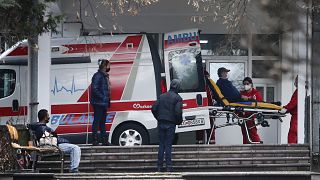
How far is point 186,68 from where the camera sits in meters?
14.8

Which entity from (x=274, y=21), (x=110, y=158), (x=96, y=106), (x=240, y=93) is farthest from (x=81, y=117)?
(x=274, y=21)

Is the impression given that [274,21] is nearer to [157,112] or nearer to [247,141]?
[157,112]

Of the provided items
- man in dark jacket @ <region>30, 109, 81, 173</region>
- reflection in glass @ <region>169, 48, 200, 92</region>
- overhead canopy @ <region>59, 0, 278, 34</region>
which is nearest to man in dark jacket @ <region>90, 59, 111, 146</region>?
man in dark jacket @ <region>30, 109, 81, 173</region>

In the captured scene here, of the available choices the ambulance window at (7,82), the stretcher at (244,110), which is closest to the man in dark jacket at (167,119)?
the stretcher at (244,110)

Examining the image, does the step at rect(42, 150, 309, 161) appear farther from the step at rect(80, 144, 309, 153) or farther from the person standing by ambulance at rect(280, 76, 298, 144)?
the person standing by ambulance at rect(280, 76, 298, 144)

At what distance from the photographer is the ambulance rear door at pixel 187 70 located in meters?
14.5

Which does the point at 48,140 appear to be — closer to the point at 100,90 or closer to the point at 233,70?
the point at 100,90

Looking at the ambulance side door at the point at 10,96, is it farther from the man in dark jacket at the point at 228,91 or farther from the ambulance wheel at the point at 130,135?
the man in dark jacket at the point at 228,91

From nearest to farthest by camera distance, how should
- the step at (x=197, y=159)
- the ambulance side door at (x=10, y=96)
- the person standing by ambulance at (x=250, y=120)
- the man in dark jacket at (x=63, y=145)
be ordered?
1. the man in dark jacket at (x=63, y=145)
2. the step at (x=197, y=159)
3. the person standing by ambulance at (x=250, y=120)
4. the ambulance side door at (x=10, y=96)

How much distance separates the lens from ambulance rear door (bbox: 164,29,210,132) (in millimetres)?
14539

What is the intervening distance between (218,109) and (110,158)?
9.99 ft

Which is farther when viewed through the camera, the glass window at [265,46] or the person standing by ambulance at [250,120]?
the person standing by ambulance at [250,120]

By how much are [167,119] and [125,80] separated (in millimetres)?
3212

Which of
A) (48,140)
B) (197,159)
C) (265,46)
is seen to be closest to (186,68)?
(197,159)
